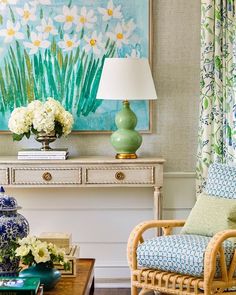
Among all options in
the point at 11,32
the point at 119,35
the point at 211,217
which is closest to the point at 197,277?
the point at 211,217

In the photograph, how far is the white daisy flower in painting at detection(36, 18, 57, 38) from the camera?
526 cm

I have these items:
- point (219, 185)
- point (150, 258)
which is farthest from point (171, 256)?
point (219, 185)

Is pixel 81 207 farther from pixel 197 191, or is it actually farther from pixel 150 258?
pixel 150 258

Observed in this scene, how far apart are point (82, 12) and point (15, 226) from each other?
2.23 m

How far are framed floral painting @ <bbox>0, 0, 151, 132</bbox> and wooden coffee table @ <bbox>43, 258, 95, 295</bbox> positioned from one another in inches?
64.4

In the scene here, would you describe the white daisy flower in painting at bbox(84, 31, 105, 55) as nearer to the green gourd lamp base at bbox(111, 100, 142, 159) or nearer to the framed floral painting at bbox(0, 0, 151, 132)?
the framed floral painting at bbox(0, 0, 151, 132)

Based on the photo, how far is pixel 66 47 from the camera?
528 cm

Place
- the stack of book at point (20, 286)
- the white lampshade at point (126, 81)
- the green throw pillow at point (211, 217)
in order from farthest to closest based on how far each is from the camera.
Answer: the white lampshade at point (126, 81)
the green throw pillow at point (211, 217)
the stack of book at point (20, 286)

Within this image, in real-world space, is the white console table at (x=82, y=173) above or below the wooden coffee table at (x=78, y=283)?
above

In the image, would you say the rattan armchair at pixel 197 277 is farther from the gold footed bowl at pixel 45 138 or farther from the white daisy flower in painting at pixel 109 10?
the white daisy flower in painting at pixel 109 10

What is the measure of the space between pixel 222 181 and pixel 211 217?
0.29 metres

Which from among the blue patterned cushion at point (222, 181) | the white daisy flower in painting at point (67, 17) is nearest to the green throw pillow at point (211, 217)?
the blue patterned cushion at point (222, 181)

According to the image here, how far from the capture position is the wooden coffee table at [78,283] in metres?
3.39

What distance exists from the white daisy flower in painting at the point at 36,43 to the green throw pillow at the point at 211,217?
1684mm
